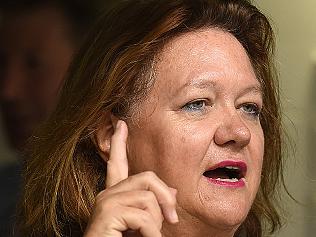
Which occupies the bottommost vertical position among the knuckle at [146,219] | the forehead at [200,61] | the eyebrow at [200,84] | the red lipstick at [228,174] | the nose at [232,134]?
the knuckle at [146,219]

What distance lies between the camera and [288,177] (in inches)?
84.0

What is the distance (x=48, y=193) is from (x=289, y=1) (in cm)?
94

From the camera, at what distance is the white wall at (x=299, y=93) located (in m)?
2.09

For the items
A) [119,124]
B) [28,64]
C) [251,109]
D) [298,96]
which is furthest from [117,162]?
[298,96]

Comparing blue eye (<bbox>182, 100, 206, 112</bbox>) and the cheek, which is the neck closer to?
the cheek

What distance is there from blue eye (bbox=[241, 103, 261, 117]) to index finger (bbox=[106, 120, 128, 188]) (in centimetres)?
27

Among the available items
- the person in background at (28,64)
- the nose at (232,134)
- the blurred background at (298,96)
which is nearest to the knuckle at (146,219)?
the nose at (232,134)

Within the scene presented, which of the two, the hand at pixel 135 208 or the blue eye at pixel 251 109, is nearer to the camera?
the hand at pixel 135 208

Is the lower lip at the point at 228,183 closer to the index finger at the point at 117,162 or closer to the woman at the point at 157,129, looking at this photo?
the woman at the point at 157,129

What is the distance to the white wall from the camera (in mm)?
2090

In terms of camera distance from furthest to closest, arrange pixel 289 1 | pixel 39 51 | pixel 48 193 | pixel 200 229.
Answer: pixel 289 1 → pixel 39 51 → pixel 48 193 → pixel 200 229

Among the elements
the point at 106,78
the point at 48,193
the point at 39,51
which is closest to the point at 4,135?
the point at 39,51

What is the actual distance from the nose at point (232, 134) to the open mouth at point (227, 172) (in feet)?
0.13

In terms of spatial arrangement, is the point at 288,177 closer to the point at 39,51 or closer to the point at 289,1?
the point at 289,1
